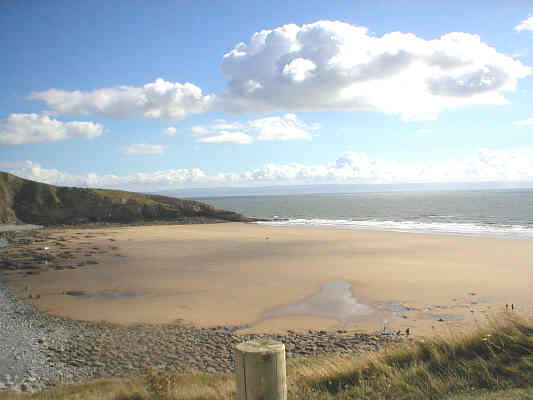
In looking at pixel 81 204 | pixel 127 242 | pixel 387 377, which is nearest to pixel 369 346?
pixel 387 377

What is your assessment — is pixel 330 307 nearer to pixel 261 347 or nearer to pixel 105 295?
pixel 105 295

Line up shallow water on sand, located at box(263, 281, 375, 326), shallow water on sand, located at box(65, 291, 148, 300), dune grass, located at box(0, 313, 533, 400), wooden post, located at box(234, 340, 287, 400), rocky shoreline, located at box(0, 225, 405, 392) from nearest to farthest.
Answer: wooden post, located at box(234, 340, 287, 400) < dune grass, located at box(0, 313, 533, 400) < rocky shoreline, located at box(0, 225, 405, 392) < shallow water on sand, located at box(263, 281, 375, 326) < shallow water on sand, located at box(65, 291, 148, 300)

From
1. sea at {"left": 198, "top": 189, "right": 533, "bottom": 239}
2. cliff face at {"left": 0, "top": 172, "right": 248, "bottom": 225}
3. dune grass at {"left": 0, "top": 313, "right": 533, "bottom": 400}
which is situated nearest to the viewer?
dune grass at {"left": 0, "top": 313, "right": 533, "bottom": 400}

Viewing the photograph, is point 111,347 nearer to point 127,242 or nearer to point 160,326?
point 160,326

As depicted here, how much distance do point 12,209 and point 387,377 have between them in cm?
5577

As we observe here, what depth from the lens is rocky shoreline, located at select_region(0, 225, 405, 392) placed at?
8.05 metres

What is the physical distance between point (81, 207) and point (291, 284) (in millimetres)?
43161

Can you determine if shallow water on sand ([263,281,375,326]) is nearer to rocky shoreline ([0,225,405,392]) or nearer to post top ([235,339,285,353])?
rocky shoreline ([0,225,405,392])

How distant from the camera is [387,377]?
14.6ft

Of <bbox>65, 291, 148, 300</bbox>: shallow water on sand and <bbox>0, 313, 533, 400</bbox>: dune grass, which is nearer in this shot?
<bbox>0, 313, 533, 400</bbox>: dune grass

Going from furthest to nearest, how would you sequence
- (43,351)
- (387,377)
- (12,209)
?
(12,209)
(43,351)
(387,377)

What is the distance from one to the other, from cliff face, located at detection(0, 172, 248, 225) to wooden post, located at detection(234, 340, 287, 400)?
4909cm

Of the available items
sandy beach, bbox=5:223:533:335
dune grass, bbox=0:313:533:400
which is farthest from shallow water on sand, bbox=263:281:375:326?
dune grass, bbox=0:313:533:400

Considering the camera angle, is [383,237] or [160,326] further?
[383,237]
